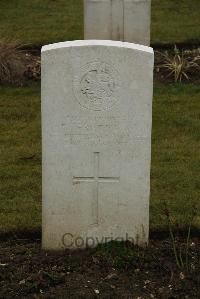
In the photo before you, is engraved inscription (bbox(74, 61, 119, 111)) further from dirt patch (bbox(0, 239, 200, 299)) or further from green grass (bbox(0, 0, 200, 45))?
green grass (bbox(0, 0, 200, 45))

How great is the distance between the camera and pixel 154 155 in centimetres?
726

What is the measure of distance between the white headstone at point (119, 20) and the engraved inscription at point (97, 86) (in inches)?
233

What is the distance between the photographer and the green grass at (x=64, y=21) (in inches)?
478

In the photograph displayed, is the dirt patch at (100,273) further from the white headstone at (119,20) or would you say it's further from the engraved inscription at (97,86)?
the white headstone at (119,20)

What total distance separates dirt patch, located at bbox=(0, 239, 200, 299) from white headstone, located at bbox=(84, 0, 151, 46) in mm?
5916

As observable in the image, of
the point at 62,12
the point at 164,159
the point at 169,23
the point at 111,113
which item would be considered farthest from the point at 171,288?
the point at 62,12

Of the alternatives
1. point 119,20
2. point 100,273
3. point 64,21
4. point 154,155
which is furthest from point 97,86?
point 64,21

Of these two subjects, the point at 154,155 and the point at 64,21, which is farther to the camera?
the point at 64,21

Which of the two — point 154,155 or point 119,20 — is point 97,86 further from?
point 119,20

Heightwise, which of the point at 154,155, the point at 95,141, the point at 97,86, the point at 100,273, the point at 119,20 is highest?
the point at 119,20

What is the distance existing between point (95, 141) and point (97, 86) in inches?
14.5

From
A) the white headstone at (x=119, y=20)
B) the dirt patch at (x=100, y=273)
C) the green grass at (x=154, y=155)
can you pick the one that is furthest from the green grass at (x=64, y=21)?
the dirt patch at (x=100, y=273)

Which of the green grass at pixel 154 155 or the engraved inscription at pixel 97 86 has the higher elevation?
the engraved inscription at pixel 97 86

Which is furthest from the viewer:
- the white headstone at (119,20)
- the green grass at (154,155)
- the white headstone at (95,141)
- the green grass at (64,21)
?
the green grass at (64,21)
